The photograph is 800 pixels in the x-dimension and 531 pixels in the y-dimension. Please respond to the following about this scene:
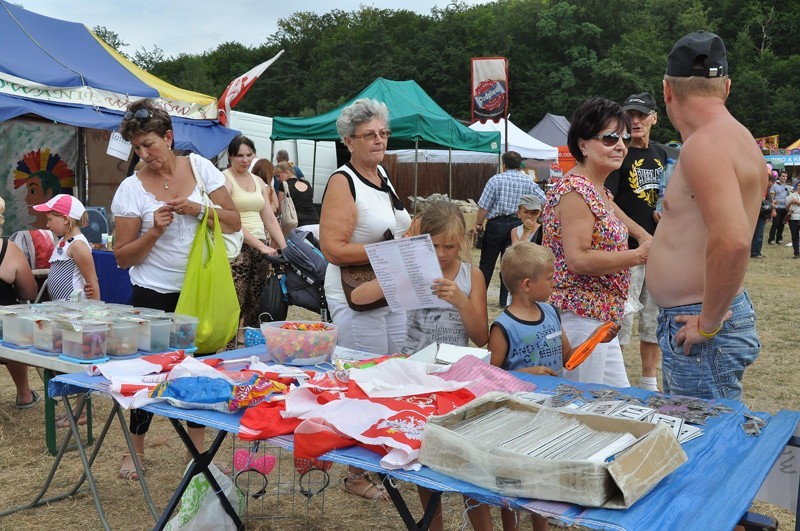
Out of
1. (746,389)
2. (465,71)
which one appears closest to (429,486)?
(746,389)

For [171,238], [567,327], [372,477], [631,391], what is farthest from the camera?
[372,477]

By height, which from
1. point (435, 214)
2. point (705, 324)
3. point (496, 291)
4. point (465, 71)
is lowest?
point (496, 291)

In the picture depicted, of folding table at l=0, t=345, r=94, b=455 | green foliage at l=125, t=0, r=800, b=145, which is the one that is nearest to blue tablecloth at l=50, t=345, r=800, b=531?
folding table at l=0, t=345, r=94, b=455

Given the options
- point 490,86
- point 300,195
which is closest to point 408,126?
point 300,195

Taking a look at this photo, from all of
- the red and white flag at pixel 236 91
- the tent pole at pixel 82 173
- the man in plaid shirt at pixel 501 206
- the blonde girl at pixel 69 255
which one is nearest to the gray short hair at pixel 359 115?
the blonde girl at pixel 69 255

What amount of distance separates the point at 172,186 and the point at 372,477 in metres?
1.72

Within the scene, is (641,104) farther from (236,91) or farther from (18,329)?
(236,91)

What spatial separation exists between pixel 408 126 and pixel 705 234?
988cm

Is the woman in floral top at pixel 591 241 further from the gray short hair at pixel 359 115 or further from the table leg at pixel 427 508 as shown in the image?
the table leg at pixel 427 508

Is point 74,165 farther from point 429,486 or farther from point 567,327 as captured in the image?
point 429,486

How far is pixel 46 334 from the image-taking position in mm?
2859

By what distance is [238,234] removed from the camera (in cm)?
507

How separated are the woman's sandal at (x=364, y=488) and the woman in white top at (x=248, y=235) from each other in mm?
2269

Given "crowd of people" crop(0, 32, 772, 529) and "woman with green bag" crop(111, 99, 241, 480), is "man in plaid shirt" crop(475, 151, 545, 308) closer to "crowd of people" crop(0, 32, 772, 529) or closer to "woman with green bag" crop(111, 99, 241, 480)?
"crowd of people" crop(0, 32, 772, 529)
